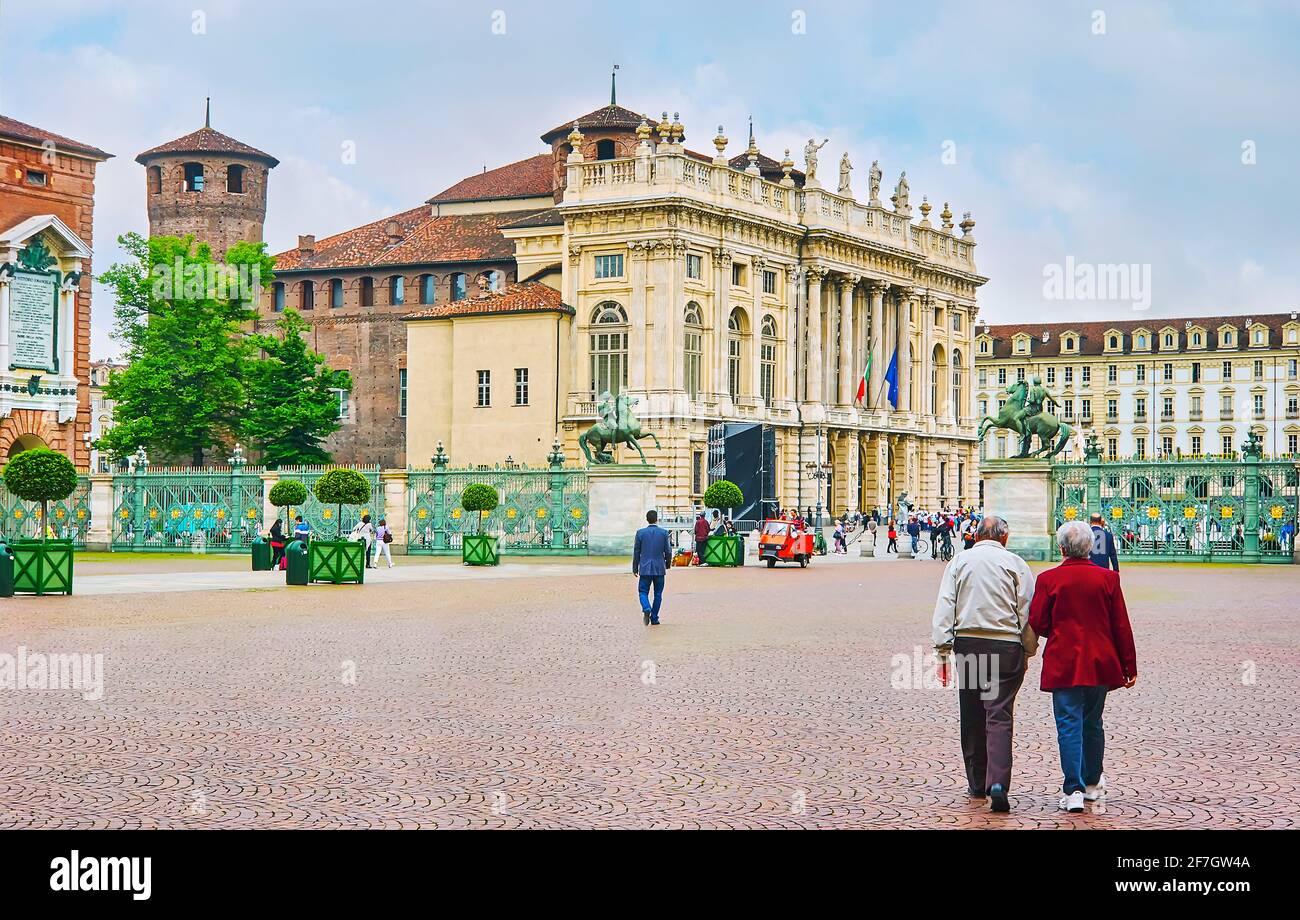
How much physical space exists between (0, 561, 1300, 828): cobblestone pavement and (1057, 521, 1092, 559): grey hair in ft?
4.96

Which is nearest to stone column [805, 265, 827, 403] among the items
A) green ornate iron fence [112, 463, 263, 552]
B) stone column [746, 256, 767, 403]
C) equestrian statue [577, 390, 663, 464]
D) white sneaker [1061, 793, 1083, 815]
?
stone column [746, 256, 767, 403]

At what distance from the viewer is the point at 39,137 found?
170 feet

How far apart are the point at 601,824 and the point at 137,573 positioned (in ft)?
97.8

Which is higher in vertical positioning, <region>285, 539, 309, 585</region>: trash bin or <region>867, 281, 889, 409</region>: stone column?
<region>867, 281, 889, 409</region>: stone column

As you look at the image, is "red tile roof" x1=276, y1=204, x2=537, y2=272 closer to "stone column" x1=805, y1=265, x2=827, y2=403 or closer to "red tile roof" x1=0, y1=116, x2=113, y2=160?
"stone column" x1=805, y1=265, x2=827, y2=403

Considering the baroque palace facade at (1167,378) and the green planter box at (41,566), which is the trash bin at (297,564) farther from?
the baroque palace facade at (1167,378)

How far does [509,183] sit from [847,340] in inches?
786

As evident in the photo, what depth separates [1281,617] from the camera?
24.3 metres

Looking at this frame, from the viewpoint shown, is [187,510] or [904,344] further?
[904,344]

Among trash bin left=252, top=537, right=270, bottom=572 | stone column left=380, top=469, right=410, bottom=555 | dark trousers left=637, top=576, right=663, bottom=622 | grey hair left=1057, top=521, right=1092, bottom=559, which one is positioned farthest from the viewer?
stone column left=380, top=469, right=410, bottom=555

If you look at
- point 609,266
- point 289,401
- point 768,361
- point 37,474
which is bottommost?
point 37,474

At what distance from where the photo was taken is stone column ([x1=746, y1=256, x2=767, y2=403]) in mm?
76000

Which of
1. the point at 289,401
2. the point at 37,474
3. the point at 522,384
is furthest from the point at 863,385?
the point at 37,474

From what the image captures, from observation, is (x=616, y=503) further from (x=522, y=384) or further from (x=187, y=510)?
(x=522, y=384)
